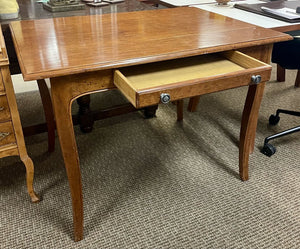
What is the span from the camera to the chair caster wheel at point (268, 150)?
1593 mm

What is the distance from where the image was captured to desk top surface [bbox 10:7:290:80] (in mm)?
888

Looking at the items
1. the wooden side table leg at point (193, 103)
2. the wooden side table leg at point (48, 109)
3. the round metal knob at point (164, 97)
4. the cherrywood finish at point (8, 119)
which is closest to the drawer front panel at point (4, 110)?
the cherrywood finish at point (8, 119)

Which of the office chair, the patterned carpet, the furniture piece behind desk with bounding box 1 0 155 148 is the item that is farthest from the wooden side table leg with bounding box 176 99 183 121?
the office chair

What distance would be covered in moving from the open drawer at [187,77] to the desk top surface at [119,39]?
8 cm

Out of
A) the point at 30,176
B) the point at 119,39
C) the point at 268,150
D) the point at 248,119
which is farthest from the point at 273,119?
the point at 30,176

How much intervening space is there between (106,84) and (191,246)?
2.24 feet

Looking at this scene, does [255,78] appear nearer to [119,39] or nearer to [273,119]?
[119,39]

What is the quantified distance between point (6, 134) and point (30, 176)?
→ 229 mm

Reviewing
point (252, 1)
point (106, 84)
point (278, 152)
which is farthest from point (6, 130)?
point (252, 1)

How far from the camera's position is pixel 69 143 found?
3.22 feet

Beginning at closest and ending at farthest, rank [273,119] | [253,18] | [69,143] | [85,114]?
[69,143] < [253,18] < [85,114] < [273,119]

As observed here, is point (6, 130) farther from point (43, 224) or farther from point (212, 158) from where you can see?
point (212, 158)

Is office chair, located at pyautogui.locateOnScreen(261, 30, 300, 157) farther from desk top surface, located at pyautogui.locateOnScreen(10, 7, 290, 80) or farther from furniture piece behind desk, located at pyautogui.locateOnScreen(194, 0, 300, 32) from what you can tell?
desk top surface, located at pyautogui.locateOnScreen(10, 7, 290, 80)

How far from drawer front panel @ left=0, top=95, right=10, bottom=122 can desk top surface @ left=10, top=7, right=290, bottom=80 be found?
0.61ft
